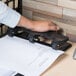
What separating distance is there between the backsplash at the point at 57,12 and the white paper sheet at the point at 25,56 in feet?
0.61

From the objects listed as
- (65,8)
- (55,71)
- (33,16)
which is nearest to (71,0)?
(65,8)

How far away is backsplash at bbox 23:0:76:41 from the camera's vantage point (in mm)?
1248

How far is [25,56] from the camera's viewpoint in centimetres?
111

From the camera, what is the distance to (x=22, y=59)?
1.09m

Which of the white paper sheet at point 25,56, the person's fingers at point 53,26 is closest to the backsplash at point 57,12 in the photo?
the person's fingers at point 53,26

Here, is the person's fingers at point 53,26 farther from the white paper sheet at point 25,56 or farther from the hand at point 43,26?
the white paper sheet at point 25,56

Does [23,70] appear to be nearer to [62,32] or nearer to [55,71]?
[55,71]

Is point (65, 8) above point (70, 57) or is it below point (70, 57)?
above

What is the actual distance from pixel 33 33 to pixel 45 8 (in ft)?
0.61

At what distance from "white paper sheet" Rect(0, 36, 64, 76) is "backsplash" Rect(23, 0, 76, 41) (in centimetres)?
18

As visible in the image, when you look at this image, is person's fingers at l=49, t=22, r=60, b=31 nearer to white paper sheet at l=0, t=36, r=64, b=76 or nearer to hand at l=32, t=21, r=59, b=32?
hand at l=32, t=21, r=59, b=32

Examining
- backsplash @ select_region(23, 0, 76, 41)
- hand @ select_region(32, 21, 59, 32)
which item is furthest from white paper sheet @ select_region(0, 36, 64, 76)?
backsplash @ select_region(23, 0, 76, 41)

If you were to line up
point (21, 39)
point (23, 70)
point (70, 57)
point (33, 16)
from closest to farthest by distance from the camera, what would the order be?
1. point (23, 70)
2. point (70, 57)
3. point (21, 39)
4. point (33, 16)

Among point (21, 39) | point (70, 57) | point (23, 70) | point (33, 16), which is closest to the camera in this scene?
point (23, 70)
